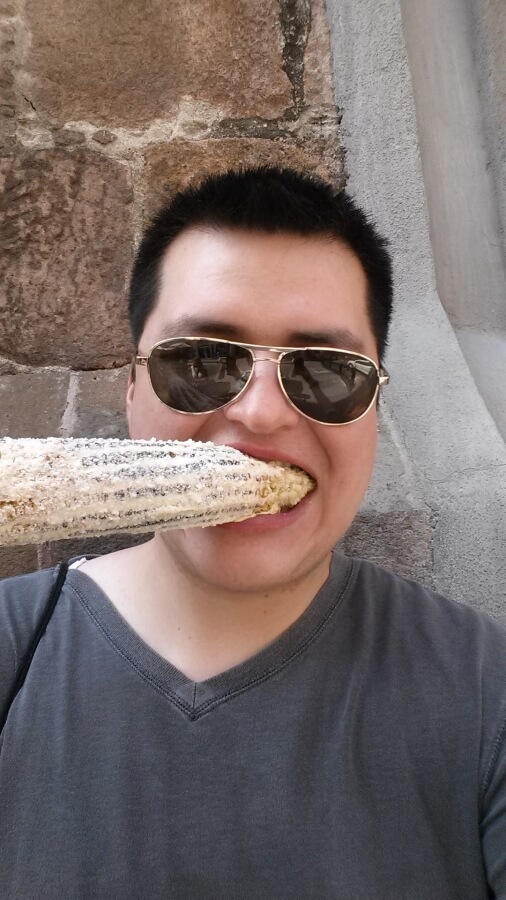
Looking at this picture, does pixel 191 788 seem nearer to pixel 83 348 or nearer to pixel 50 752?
pixel 50 752

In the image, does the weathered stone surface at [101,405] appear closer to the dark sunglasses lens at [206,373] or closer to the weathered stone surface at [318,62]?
the dark sunglasses lens at [206,373]

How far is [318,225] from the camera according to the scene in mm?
900

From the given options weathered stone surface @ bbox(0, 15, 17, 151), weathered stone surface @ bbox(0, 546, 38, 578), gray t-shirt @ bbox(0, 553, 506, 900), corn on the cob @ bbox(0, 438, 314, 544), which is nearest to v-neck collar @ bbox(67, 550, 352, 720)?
gray t-shirt @ bbox(0, 553, 506, 900)

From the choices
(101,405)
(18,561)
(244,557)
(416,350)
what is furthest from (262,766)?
(416,350)

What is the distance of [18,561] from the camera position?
1.26 m

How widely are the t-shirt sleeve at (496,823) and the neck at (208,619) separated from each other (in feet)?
1.10

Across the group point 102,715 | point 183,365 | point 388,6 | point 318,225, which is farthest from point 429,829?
point 388,6

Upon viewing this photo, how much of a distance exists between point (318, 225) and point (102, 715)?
803 millimetres

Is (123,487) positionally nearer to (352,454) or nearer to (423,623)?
(352,454)

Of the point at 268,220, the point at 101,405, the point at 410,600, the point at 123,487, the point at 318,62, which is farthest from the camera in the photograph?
the point at 318,62

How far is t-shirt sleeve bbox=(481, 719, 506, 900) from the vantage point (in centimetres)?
73

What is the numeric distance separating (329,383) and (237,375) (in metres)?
0.13

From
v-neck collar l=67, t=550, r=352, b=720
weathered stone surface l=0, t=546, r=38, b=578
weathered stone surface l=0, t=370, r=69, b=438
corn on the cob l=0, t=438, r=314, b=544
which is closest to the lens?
corn on the cob l=0, t=438, r=314, b=544

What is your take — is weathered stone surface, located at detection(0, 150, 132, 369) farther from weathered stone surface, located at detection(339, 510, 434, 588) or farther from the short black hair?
weathered stone surface, located at detection(339, 510, 434, 588)
